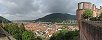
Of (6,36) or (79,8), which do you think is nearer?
(6,36)

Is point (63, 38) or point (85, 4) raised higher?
point (85, 4)

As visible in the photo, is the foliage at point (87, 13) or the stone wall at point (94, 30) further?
the foliage at point (87, 13)

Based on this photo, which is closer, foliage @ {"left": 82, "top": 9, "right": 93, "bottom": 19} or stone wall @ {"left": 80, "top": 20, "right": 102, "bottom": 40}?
stone wall @ {"left": 80, "top": 20, "right": 102, "bottom": 40}

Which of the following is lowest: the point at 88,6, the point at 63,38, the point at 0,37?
the point at 63,38

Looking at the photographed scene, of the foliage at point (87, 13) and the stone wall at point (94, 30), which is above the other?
the foliage at point (87, 13)

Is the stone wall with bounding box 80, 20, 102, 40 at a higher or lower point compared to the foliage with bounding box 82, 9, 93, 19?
lower

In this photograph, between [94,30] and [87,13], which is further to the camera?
[87,13]

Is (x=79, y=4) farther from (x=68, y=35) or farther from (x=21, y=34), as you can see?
(x=68, y=35)

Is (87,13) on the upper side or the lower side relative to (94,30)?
upper

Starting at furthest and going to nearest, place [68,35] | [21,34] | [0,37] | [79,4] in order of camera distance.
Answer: [68,35] < [21,34] < [79,4] < [0,37]

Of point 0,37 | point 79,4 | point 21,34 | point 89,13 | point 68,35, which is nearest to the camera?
point 0,37

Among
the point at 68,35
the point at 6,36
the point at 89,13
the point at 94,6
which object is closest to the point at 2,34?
the point at 6,36
